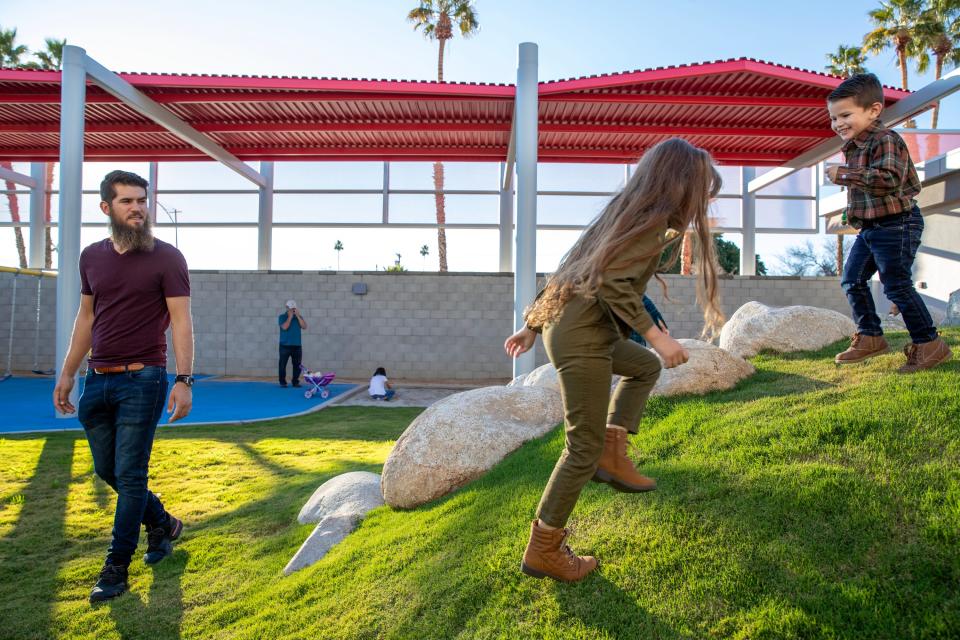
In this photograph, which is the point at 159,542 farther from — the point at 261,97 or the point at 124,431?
the point at 261,97

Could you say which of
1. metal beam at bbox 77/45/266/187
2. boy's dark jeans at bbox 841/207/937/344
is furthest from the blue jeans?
metal beam at bbox 77/45/266/187

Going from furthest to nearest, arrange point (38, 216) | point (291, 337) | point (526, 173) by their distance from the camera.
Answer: point (38, 216)
point (291, 337)
point (526, 173)

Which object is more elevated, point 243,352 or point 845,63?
point 845,63

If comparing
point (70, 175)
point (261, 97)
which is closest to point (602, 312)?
point (70, 175)

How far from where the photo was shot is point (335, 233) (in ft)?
56.4

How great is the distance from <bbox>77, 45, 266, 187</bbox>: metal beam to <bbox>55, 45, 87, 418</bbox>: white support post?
0.67 feet

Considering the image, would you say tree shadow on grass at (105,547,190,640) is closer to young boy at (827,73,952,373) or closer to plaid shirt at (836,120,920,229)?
young boy at (827,73,952,373)

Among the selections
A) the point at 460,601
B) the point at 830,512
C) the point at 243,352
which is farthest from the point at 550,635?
the point at 243,352

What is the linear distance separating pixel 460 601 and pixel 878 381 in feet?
9.14

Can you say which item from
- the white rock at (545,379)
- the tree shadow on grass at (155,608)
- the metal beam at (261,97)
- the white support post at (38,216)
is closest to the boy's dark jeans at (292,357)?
the metal beam at (261,97)

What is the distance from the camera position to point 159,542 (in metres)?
4.04

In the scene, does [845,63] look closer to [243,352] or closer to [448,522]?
[243,352]

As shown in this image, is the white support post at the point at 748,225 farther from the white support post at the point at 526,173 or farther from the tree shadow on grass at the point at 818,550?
the tree shadow on grass at the point at 818,550

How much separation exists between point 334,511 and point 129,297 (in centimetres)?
199
